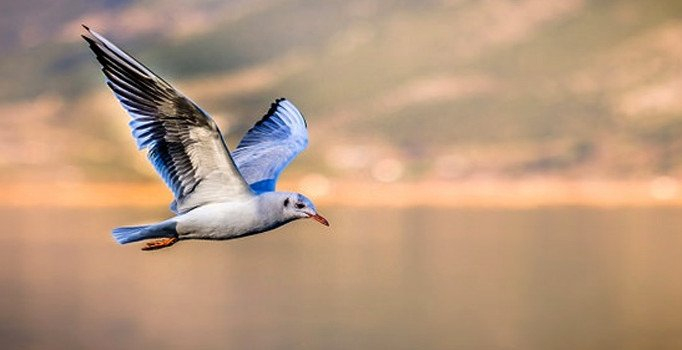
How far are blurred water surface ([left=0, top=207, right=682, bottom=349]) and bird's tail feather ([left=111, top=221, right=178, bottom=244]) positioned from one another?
21.8m

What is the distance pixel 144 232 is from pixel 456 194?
55.0 metres

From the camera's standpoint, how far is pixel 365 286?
37.7 m

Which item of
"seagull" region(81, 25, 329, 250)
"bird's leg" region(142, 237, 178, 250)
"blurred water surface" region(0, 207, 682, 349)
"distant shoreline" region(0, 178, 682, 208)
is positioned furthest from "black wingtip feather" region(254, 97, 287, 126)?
"distant shoreline" region(0, 178, 682, 208)

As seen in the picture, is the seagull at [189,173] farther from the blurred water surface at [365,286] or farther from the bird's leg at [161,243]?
the blurred water surface at [365,286]

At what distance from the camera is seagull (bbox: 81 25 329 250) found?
6238 millimetres

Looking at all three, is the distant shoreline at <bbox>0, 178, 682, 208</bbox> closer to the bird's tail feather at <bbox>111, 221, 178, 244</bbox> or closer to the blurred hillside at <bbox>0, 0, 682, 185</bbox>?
the blurred hillside at <bbox>0, 0, 682, 185</bbox>

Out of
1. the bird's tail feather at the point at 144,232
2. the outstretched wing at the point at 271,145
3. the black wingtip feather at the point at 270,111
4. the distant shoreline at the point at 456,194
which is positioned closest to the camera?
the bird's tail feather at the point at 144,232

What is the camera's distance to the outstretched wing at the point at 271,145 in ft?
24.1

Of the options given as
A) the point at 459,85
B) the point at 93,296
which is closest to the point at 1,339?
the point at 93,296

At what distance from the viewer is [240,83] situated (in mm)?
71875

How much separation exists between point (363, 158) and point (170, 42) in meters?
13.4

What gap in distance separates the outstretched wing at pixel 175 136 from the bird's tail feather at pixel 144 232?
0.52 feet

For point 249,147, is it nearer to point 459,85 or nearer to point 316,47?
point 459,85

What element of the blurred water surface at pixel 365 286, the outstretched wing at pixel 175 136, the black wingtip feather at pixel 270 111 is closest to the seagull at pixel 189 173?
the outstretched wing at pixel 175 136
